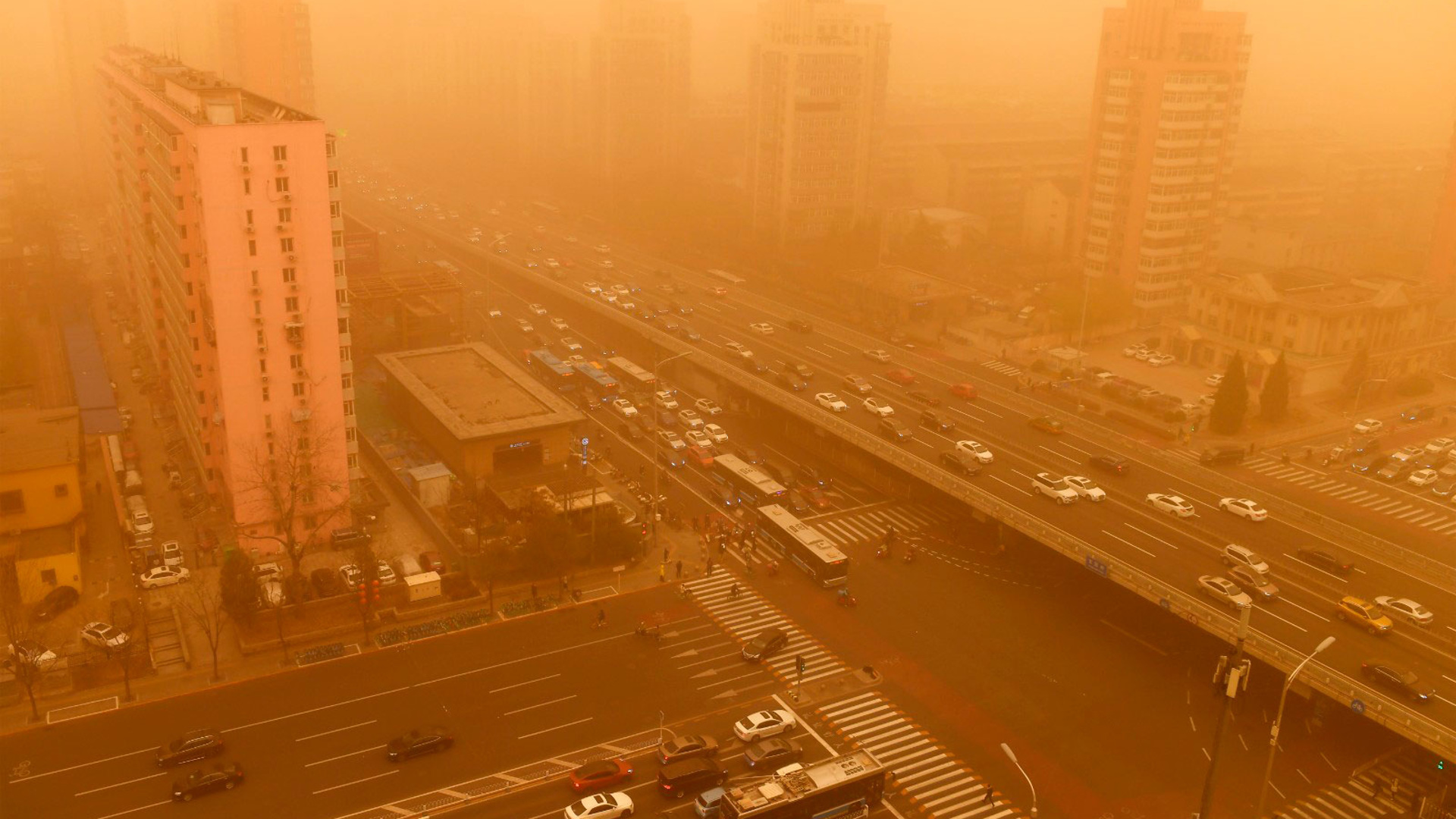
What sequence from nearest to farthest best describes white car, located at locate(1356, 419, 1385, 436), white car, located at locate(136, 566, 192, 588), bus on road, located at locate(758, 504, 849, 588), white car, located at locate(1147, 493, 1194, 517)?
white car, located at locate(136, 566, 192, 588) → bus on road, located at locate(758, 504, 849, 588) → white car, located at locate(1147, 493, 1194, 517) → white car, located at locate(1356, 419, 1385, 436)

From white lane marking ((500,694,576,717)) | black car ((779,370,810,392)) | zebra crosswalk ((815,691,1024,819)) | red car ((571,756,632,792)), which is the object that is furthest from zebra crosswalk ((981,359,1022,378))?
red car ((571,756,632,792))

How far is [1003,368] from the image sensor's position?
325 ft

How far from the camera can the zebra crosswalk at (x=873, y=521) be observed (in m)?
67.9

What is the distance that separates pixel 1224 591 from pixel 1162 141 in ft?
236

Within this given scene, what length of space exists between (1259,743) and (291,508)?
47.7 meters

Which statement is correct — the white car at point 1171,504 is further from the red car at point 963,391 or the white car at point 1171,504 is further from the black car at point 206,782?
the black car at point 206,782

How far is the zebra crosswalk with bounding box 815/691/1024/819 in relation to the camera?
144ft

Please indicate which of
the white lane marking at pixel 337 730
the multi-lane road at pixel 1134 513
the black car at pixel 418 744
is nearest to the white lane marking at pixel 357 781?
the black car at pixel 418 744

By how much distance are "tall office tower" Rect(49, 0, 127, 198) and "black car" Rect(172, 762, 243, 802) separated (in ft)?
476

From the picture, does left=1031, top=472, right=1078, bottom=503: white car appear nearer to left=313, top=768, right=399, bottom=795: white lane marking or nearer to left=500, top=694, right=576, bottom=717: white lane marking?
left=500, top=694, right=576, bottom=717: white lane marking

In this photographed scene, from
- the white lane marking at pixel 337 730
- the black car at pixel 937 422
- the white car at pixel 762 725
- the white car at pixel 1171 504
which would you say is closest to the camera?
the white lane marking at pixel 337 730

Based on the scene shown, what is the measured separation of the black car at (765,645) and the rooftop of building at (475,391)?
25.2 m

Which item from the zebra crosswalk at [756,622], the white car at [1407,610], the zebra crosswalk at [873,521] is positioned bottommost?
the zebra crosswalk at [873,521]

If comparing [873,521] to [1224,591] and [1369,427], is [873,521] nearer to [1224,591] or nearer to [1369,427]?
[1224,591]
